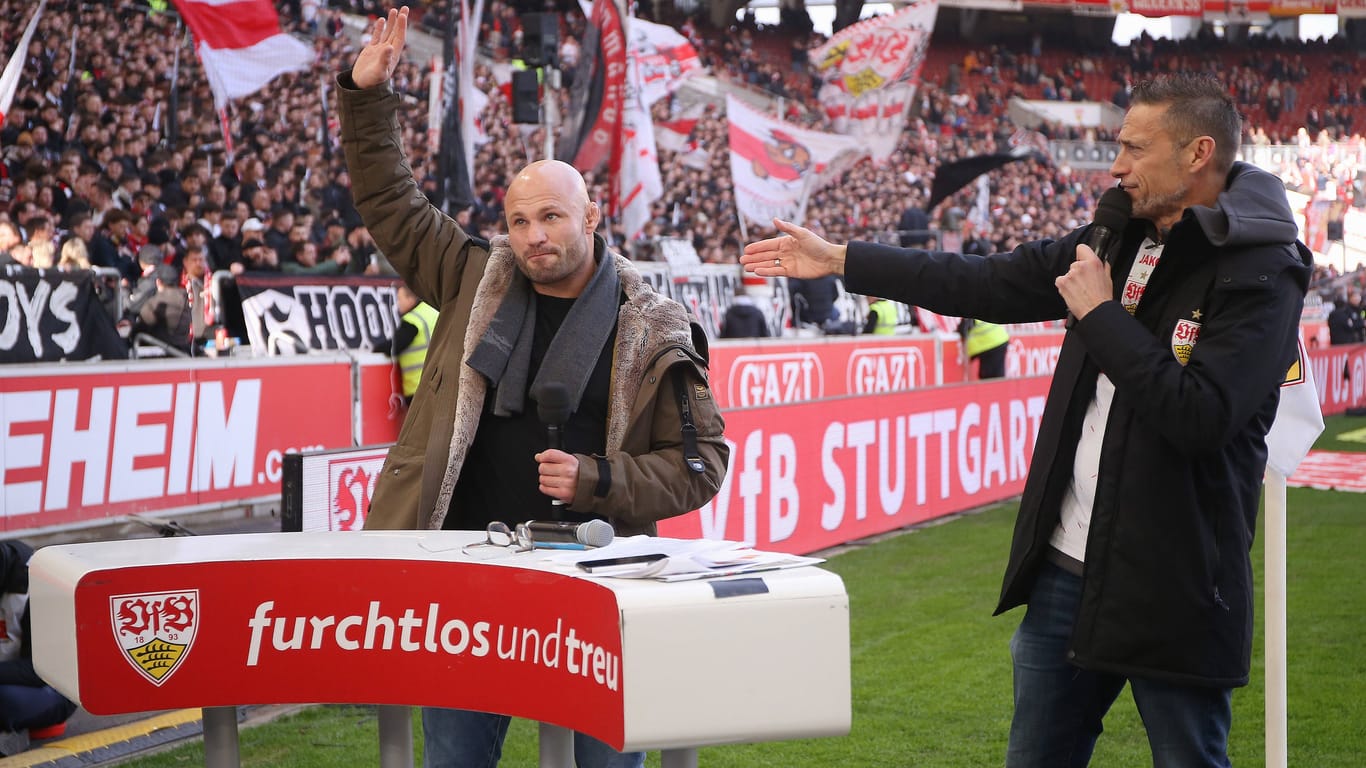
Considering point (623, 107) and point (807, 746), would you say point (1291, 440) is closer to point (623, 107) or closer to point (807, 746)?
point (807, 746)

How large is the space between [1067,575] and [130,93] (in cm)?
1693

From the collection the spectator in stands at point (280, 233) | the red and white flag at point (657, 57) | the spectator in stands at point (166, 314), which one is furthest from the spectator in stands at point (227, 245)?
the red and white flag at point (657, 57)

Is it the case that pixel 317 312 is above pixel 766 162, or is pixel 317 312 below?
below

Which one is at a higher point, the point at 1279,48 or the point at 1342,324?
the point at 1279,48

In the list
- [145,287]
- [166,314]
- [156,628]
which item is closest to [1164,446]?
[156,628]

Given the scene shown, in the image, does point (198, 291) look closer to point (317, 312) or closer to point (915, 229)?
point (317, 312)

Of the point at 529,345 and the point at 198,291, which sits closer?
the point at 529,345

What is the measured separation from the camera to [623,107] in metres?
15.8

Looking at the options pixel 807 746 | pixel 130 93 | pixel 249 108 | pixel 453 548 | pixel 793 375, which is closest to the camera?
pixel 453 548

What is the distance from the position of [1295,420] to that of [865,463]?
678 centimetres

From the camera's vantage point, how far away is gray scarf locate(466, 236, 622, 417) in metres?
3.13

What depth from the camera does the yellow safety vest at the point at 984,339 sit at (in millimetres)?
14266

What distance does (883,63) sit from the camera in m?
21.2

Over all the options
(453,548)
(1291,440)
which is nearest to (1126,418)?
(1291,440)
